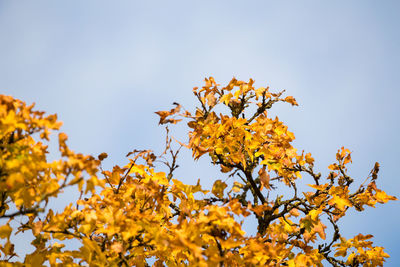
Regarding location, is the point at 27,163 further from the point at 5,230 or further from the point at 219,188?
the point at 219,188

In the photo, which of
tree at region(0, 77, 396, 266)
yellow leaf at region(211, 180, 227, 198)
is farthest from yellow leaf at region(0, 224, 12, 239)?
yellow leaf at region(211, 180, 227, 198)

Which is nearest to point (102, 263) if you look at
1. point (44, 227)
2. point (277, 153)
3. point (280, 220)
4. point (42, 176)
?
point (44, 227)

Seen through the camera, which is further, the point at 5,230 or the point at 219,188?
the point at 219,188

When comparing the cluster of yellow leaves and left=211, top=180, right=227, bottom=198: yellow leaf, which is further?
left=211, top=180, right=227, bottom=198: yellow leaf

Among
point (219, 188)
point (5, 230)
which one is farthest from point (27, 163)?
point (219, 188)

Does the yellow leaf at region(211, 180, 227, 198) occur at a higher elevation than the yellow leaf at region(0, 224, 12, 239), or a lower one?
higher

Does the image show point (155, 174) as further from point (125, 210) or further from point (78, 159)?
point (78, 159)

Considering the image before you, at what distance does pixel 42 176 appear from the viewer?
111 inches

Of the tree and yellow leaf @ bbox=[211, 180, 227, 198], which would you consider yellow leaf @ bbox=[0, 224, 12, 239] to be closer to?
the tree

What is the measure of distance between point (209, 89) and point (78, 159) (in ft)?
8.21

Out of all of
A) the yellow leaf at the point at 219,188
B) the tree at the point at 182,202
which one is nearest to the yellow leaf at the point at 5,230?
the tree at the point at 182,202

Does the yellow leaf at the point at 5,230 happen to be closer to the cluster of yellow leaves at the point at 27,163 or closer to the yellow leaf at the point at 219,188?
the cluster of yellow leaves at the point at 27,163

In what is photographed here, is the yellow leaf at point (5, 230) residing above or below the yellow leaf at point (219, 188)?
below

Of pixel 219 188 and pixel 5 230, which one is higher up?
pixel 219 188
